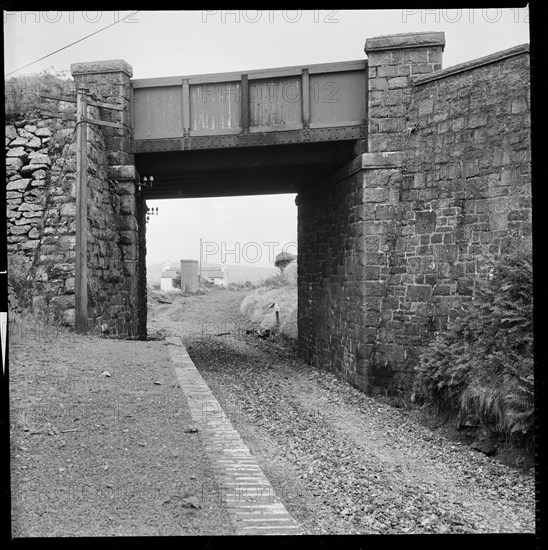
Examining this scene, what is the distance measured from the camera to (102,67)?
10734mm

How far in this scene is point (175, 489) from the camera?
12.2 ft

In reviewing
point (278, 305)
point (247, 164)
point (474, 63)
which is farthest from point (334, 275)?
point (278, 305)

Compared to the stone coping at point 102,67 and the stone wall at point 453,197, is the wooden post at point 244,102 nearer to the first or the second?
the stone coping at point 102,67

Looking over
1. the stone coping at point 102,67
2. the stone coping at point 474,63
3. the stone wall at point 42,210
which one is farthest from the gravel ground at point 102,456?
the stone coping at point 474,63

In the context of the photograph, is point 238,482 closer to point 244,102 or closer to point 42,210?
point 42,210

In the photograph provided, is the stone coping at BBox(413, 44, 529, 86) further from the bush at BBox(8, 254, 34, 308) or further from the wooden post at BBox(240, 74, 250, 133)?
the bush at BBox(8, 254, 34, 308)

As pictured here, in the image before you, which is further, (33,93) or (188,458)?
(33,93)

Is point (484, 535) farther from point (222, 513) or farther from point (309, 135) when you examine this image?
point (309, 135)

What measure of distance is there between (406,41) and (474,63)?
1.65 meters

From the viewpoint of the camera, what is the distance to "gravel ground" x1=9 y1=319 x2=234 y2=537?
3.32m

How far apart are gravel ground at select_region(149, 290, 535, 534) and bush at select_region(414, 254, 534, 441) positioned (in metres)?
0.59

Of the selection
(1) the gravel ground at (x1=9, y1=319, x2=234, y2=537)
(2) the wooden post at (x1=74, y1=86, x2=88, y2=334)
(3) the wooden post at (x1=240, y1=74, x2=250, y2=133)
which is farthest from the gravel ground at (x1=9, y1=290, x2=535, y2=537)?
(3) the wooden post at (x1=240, y1=74, x2=250, y2=133)

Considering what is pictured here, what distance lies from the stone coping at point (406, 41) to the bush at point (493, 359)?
453cm

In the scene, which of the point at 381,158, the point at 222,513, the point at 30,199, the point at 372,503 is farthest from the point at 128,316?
the point at 222,513
